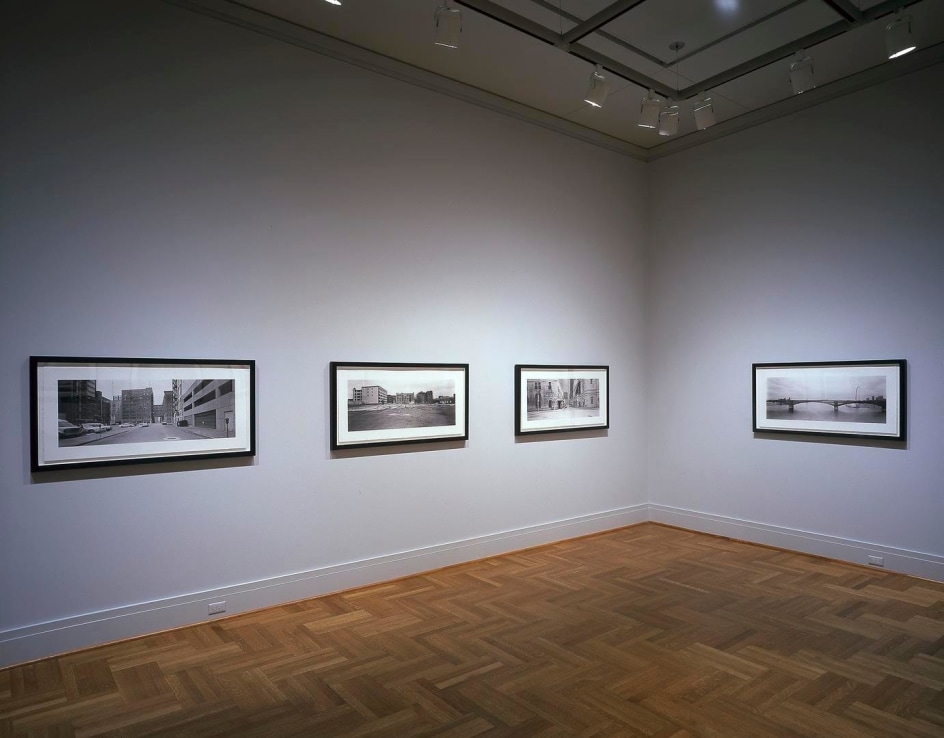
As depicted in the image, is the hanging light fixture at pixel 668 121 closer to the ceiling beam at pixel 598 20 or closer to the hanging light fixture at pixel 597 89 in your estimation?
the hanging light fixture at pixel 597 89

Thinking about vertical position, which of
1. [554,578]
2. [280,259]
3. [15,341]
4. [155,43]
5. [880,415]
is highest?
[155,43]

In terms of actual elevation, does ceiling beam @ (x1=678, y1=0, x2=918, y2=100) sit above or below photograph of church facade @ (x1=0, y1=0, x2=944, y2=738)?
above

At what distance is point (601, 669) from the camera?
3.74 meters

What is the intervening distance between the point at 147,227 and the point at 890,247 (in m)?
5.87

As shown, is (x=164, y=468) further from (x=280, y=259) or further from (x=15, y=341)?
(x=280, y=259)

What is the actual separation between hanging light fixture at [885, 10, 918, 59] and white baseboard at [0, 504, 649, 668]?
15.5 ft

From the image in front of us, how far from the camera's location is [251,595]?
4.64 m

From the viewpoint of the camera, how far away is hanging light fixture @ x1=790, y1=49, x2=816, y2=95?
4711mm

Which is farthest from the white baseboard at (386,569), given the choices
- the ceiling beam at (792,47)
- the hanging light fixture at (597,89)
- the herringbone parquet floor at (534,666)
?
the ceiling beam at (792,47)

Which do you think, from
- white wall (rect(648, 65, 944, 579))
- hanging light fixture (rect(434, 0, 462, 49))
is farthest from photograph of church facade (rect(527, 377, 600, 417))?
hanging light fixture (rect(434, 0, 462, 49))

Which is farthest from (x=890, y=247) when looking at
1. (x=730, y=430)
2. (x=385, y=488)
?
(x=385, y=488)

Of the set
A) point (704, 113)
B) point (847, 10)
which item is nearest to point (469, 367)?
point (704, 113)

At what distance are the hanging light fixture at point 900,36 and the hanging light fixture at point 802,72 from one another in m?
0.51

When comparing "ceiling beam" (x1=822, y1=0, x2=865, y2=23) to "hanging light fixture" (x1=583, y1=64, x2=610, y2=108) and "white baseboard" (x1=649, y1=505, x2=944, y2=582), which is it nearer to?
"hanging light fixture" (x1=583, y1=64, x2=610, y2=108)
